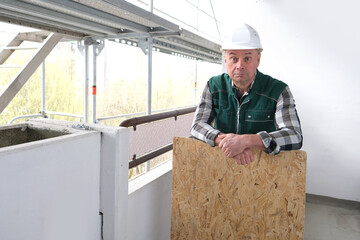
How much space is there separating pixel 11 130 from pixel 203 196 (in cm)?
110

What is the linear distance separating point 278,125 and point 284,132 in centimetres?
17

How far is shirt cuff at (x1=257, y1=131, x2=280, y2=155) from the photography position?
4.73 feet

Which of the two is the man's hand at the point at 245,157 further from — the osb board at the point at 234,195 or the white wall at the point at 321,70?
the white wall at the point at 321,70

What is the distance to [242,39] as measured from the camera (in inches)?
62.7

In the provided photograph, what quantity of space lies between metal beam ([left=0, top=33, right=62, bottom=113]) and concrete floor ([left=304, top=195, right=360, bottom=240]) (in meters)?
3.27

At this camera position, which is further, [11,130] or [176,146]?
[176,146]

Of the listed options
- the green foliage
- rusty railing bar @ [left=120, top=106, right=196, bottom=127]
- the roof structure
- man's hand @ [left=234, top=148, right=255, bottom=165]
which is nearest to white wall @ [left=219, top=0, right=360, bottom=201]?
the roof structure

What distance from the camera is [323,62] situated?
3.17m

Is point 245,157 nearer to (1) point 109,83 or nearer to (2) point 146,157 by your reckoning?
(2) point 146,157

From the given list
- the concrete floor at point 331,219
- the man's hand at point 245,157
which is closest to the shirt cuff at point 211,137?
the man's hand at point 245,157

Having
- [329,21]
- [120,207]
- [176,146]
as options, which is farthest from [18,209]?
[329,21]

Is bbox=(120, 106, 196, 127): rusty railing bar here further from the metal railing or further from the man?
the man

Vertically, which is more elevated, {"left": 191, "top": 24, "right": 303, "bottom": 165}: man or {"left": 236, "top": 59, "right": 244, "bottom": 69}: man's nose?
{"left": 236, "top": 59, "right": 244, "bottom": 69}: man's nose

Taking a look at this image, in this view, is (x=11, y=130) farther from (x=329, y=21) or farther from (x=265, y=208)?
(x=329, y=21)
